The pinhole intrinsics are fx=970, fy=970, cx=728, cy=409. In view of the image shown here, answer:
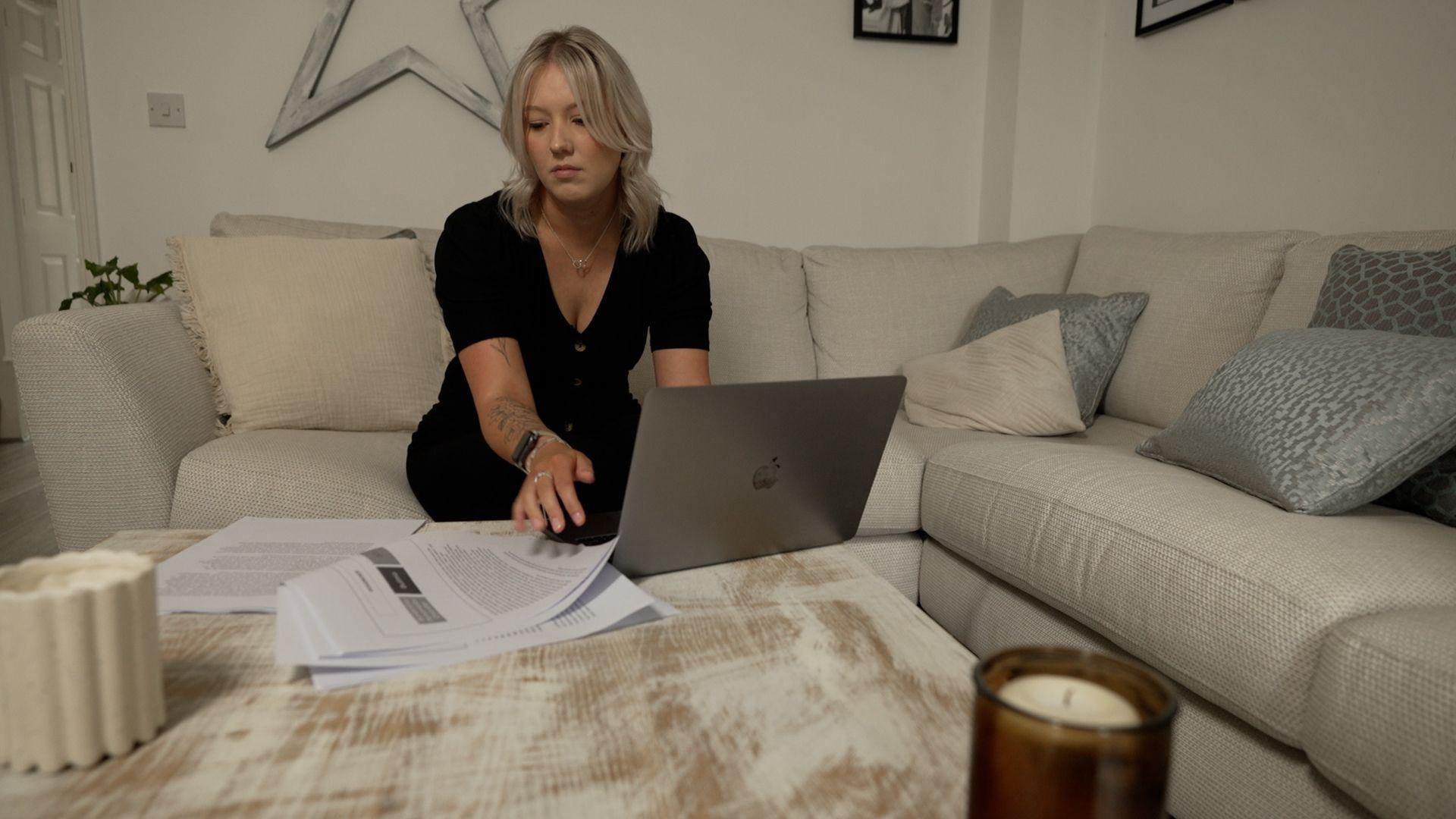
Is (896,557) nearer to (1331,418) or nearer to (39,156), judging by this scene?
(1331,418)

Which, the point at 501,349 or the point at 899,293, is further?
the point at 899,293

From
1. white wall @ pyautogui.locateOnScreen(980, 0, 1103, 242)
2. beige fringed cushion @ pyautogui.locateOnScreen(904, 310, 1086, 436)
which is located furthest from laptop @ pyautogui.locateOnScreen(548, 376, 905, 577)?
white wall @ pyautogui.locateOnScreen(980, 0, 1103, 242)

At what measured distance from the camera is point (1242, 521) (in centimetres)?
120

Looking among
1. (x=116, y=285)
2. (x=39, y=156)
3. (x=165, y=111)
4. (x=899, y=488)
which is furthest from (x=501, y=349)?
(x=39, y=156)

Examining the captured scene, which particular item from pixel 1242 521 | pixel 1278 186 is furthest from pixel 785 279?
pixel 1242 521

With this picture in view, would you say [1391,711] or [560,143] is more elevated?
[560,143]

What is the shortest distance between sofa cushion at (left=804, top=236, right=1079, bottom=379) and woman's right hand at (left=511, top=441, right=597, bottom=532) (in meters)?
1.43

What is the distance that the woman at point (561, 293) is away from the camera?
1351 mm

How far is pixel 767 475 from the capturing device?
93cm

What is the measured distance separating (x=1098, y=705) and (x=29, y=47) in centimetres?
513

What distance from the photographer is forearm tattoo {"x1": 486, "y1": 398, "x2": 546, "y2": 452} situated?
1.21 meters

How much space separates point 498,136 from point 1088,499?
6.49ft

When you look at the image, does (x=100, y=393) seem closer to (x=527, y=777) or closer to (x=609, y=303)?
(x=609, y=303)

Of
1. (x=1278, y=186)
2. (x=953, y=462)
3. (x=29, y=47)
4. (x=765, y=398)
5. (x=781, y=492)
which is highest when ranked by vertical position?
(x=29, y=47)
